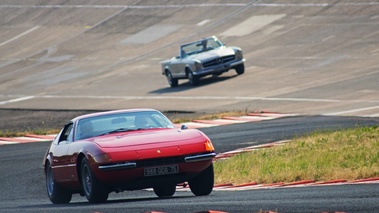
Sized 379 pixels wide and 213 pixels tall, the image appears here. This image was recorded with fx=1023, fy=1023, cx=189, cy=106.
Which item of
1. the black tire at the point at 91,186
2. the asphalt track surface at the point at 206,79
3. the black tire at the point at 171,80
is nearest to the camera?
the black tire at the point at 91,186

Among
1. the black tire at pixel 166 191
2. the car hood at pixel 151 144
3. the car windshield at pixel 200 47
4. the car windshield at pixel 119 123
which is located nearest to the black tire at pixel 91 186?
the car hood at pixel 151 144

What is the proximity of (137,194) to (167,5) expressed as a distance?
127 ft

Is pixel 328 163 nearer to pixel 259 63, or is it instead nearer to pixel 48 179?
pixel 48 179

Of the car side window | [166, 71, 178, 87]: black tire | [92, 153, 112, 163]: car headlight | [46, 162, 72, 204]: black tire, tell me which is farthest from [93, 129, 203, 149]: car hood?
[166, 71, 178, 87]: black tire

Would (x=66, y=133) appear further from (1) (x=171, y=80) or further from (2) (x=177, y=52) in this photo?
(2) (x=177, y=52)

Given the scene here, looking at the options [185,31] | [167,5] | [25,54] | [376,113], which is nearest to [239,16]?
[185,31]

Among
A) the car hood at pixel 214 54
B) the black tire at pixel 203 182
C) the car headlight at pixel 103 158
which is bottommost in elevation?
the car hood at pixel 214 54

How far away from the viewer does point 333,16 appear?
142 feet

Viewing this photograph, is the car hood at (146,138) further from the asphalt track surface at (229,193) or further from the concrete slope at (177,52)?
the concrete slope at (177,52)

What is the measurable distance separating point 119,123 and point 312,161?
365 cm

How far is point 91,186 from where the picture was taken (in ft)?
40.5

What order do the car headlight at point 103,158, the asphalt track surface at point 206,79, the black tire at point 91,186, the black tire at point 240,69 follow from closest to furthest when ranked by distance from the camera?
the car headlight at point 103,158
the black tire at point 91,186
the asphalt track surface at point 206,79
the black tire at point 240,69

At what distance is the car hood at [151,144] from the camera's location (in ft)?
39.8

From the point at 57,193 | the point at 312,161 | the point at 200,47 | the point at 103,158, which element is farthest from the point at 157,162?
the point at 200,47
